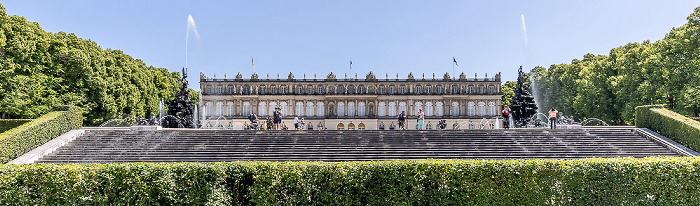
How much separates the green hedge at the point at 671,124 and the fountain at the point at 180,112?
23442mm

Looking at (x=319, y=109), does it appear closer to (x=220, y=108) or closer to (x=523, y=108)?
(x=220, y=108)

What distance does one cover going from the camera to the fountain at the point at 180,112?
23.5 meters

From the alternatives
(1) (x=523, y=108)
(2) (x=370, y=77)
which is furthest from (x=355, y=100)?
(1) (x=523, y=108)

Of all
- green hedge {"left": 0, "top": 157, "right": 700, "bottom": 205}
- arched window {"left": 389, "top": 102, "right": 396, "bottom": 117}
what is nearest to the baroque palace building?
arched window {"left": 389, "top": 102, "right": 396, "bottom": 117}

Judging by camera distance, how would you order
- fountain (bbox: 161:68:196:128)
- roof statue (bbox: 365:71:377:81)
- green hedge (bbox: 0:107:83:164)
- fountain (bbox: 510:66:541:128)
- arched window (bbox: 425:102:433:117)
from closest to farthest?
green hedge (bbox: 0:107:83:164) → fountain (bbox: 161:68:196:128) → fountain (bbox: 510:66:541:128) → arched window (bbox: 425:102:433:117) → roof statue (bbox: 365:71:377:81)

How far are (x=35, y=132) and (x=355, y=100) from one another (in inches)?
1671

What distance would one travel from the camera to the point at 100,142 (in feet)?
56.7

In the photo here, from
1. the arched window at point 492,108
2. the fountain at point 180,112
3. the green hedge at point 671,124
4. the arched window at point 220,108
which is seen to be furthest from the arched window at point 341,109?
the green hedge at point 671,124

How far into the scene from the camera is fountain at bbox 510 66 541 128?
2441cm

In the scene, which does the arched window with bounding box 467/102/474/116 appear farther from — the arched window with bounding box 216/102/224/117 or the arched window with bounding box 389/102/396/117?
the arched window with bounding box 216/102/224/117

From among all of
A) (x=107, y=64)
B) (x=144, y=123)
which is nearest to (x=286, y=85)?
(x=107, y=64)

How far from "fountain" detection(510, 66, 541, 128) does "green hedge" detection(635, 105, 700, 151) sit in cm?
522

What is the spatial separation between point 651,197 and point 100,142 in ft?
60.5

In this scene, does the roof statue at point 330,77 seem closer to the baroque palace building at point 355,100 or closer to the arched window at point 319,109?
the baroque palace building at point 355,100
